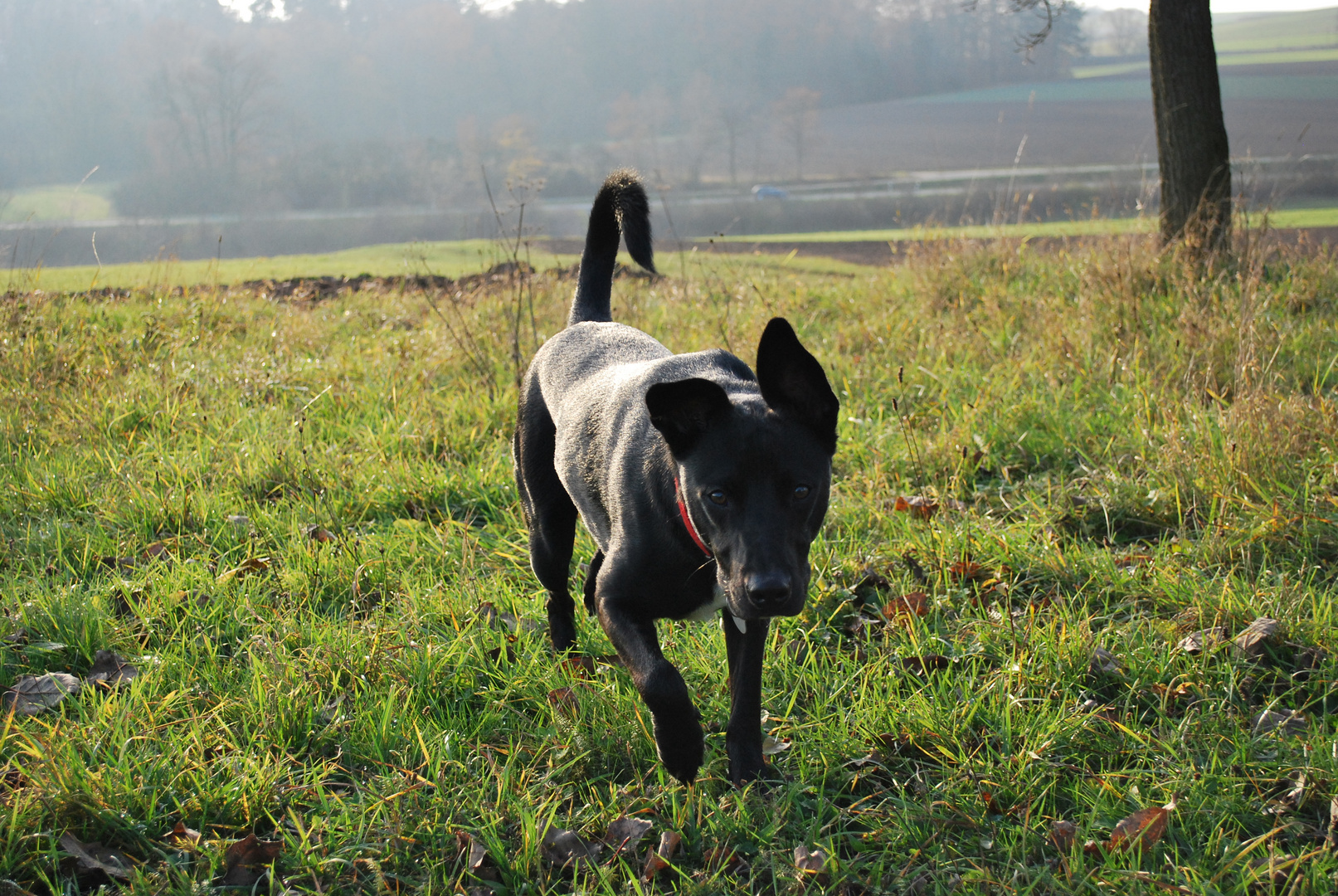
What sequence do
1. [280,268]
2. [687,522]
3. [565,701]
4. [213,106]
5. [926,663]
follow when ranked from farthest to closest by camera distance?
[213,106]
[280,268]
[926,663]
[565,701]
[687,522]

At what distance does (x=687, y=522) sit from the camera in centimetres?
210

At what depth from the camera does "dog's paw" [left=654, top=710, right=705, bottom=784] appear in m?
2.00

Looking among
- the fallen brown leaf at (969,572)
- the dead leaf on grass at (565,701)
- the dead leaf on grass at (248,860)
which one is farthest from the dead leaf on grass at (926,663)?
the dead leaf on grass at (248,860)

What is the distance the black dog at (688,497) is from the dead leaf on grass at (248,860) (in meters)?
0.92

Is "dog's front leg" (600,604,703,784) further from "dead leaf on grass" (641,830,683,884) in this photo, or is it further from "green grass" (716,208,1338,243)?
"green grass" (716,208,1338,243)

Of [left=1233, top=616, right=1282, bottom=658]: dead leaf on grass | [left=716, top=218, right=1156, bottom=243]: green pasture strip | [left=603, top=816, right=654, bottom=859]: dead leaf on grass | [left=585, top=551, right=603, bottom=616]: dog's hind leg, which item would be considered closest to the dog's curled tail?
[left=585, top=551, right=603, bottom=616]: dog's hind leg

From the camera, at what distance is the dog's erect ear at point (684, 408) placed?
6.30ft

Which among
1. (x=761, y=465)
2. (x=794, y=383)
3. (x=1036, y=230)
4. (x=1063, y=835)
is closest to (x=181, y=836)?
(x=761, y=465)

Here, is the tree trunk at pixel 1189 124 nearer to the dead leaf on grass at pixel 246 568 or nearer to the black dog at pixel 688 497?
the black dog at pixel 688 497

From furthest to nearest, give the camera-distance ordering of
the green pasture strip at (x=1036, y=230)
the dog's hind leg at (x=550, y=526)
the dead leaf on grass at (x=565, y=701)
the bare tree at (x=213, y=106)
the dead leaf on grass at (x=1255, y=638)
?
the bare tree at (x=213, y=106), the green pasture strip at (x=1036, y=230), the dog's hind leg at (x=550, y=526), the dead leaf on grass at (x=1255, y=638), the dead leaf on grass at (x=565, y=701)

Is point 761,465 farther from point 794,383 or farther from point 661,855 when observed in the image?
point 661,855

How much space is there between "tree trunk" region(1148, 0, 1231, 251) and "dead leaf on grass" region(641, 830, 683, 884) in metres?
5.85

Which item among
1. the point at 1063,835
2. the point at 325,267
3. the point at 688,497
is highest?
the point at 325,267

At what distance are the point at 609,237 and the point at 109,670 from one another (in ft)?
7.31
